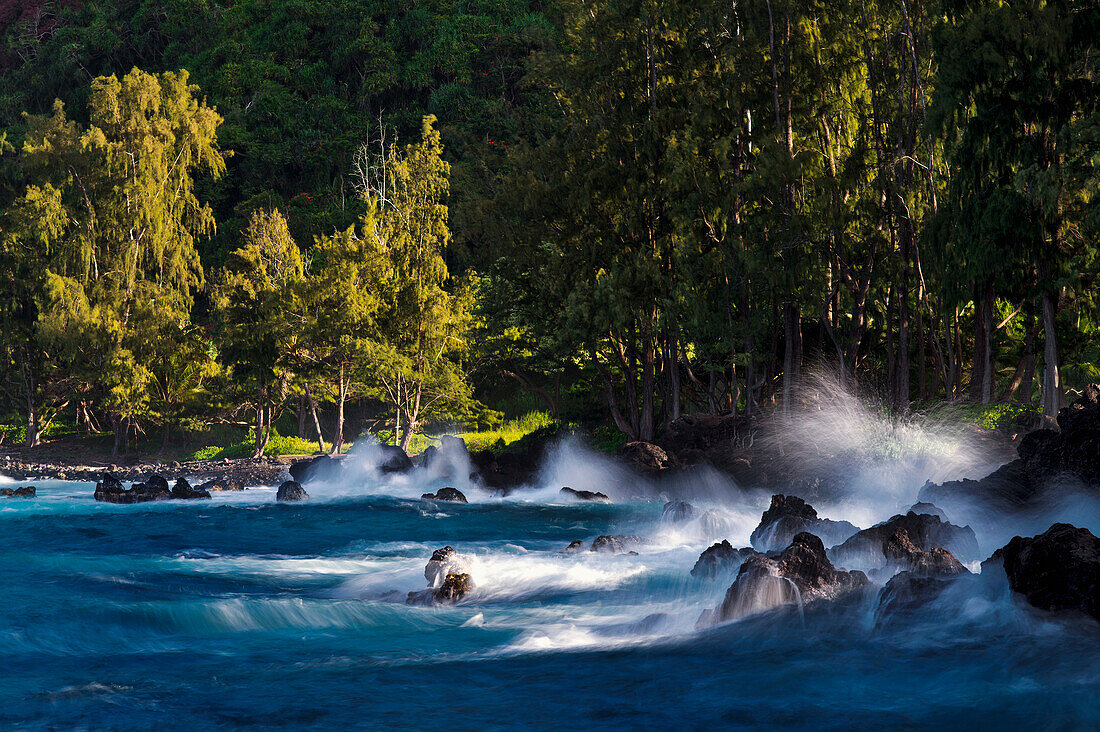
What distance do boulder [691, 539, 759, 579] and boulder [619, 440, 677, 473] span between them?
12147 millimetres

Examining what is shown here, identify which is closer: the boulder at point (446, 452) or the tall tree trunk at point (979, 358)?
the tall tree trunk at point (979, 358)

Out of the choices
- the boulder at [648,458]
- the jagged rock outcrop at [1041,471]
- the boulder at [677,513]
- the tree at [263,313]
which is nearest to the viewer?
the jagged rock outcrop at [1041,471]

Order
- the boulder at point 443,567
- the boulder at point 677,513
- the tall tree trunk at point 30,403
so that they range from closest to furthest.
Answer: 1. the boulder at point 443,567
2. the boulder at point 677,513
3. the tall tree trunk at point 30,403

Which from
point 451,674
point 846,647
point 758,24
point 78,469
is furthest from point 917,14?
point 78,469

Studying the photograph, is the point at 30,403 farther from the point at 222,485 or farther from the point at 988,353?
the point at 988,353

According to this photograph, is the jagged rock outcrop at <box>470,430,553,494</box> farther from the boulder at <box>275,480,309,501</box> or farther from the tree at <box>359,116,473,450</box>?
the boulder at <box>275,480,309,501</box>

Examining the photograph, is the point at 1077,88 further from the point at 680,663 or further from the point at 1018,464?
the point at 680,663

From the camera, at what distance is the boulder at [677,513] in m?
17.9

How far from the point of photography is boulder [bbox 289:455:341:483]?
3027cm

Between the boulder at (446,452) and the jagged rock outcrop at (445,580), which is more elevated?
the boulder at (446,452)

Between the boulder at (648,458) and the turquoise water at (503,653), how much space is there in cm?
878

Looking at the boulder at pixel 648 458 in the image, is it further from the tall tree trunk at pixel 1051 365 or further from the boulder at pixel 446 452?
the tall tree trunk at pixel 1051 365

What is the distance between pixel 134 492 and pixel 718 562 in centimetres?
2010

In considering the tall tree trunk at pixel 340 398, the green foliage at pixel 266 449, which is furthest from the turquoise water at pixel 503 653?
the green foliage at pixel 266 449
